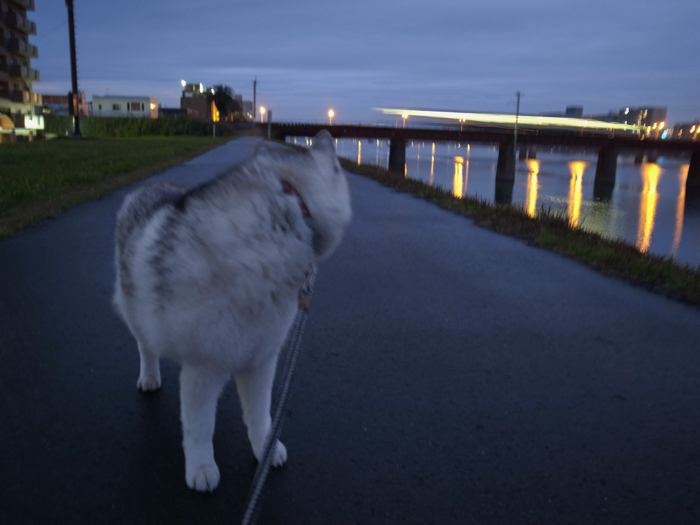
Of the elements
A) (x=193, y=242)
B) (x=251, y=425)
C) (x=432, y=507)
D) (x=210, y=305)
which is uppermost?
(x=193, y=242)

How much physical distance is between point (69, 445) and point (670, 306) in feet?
16.7

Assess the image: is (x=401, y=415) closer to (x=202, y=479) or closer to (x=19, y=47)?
(x=202, y=479)

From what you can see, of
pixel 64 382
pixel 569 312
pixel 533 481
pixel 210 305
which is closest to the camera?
pixel 210 305

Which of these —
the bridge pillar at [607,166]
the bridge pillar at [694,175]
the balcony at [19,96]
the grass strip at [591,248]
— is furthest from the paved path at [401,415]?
the bridge pillar at [607,166]

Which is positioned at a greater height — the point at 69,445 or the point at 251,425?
the point at 251,425

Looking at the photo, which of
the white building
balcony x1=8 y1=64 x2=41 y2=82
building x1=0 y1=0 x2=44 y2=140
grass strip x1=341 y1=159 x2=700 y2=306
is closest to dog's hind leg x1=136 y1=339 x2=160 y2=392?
grass strip x1=341 y1=159 x2=700 y2=306

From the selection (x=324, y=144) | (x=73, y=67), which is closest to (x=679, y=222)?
(x=324, y=144)

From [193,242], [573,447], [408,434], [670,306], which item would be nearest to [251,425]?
[408,434]

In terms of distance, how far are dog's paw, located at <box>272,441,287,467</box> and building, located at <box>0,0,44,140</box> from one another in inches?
2271

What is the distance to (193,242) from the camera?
1.89m

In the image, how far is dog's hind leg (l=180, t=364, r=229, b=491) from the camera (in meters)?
2.04

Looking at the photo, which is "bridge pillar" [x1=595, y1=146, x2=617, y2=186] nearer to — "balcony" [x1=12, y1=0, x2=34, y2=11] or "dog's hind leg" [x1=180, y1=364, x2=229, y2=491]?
"balcony" [x1=12, y1=0, x2=34, y2=11]

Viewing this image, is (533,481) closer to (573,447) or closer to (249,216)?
(573,447)

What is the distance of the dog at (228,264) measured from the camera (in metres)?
1.88
